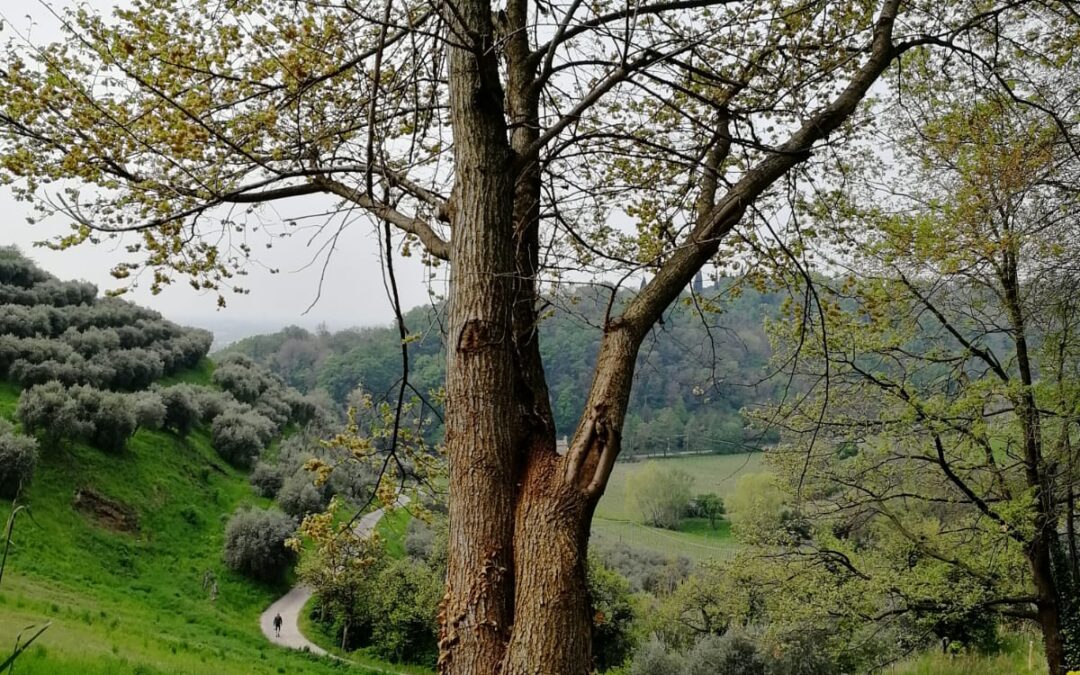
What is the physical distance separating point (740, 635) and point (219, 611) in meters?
17.0

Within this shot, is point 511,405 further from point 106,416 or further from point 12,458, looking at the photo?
point 106,416

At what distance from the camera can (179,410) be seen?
31.2 m

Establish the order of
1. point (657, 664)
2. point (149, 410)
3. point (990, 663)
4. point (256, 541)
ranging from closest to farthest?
1. point (990, 663)
2. point (657, 664)
3. point (256, 541)
4. point (149, 410)

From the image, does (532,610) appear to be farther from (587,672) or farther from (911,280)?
(911,280)

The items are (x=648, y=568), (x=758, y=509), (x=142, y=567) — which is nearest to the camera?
(x=758, y=509)

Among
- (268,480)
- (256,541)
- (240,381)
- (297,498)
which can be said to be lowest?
(256,541)

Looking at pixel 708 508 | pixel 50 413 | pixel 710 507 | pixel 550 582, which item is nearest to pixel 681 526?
pixel 708 508

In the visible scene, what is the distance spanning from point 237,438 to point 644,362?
33778 mm

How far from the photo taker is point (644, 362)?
347 cm

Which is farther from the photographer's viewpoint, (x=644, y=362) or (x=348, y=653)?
(x=348, y=653)

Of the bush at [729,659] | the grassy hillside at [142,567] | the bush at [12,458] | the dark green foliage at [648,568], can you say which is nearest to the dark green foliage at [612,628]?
the bush at [729,659]

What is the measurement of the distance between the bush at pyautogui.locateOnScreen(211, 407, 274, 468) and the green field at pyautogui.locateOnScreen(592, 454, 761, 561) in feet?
61.8

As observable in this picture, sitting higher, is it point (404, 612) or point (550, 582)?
point (550, 582)

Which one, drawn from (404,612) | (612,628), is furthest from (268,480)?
(612,628)
